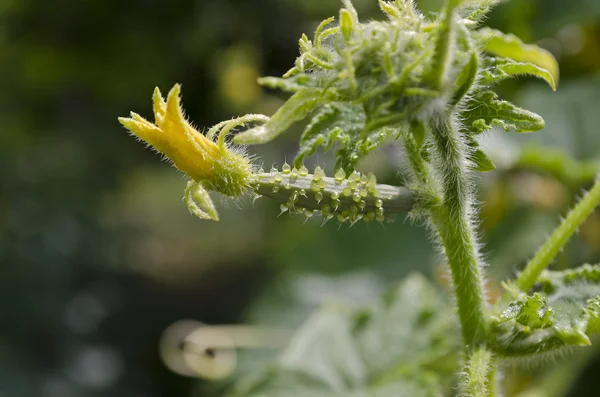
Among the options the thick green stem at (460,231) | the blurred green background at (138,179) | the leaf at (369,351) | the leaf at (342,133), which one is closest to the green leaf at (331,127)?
the leaf at (342,133)

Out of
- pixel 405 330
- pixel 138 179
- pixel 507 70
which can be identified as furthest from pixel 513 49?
pixel 138 179

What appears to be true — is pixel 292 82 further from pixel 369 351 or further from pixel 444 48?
pixel 369 351

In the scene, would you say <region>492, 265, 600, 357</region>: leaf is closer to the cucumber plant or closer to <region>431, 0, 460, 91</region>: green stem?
the cucumber plant

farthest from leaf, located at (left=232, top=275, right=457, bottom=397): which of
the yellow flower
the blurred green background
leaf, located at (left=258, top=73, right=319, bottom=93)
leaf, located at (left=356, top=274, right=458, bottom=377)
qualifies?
leaf, located at (left=258, top=73, right=319, bottom=93)

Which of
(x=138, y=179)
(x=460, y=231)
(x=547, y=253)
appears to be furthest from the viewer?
(x=138, y=179)

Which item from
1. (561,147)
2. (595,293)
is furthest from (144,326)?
(595,293)

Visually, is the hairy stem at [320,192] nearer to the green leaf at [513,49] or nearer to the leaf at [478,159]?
the leaf at [478,159]

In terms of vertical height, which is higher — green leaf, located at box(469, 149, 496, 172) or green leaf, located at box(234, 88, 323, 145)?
green leaf, located at box(469, 149, 496, 172)
